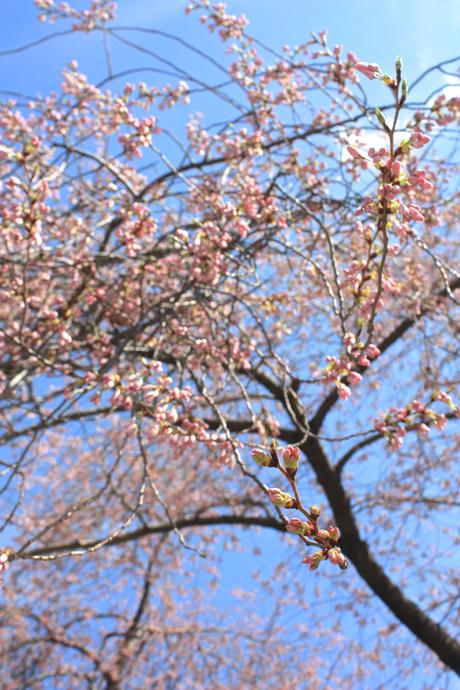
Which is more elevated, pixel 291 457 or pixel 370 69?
pixel 370 69

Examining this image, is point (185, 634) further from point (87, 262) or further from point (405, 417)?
point (405, 417)

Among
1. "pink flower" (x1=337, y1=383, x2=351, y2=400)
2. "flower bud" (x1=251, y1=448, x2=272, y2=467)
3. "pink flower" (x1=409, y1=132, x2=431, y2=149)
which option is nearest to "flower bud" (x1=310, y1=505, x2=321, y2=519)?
"flower bud" (x1=251, y1=448, x2=272, y2=467)

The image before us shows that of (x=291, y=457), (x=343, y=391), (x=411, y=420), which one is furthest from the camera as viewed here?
(x=411, y=420)

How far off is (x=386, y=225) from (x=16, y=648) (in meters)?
7.32

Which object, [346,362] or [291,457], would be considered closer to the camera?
[291,457]

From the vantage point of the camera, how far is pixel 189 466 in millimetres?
7516

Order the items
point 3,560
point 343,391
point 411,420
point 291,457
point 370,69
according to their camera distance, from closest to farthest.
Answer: point 291,457 → point 370,69 → point 3,560 → point 343,391 → point 411,420

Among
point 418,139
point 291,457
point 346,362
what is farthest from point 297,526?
point 346,362

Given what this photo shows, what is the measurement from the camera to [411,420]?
2.39 meters

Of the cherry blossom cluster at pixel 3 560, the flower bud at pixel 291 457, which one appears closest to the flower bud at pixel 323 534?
the flower bud at pixel 291 457

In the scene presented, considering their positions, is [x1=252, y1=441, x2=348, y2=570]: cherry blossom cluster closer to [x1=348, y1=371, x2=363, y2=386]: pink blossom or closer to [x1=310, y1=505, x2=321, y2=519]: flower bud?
[x1=310, y1=505, x2=321, y2=519]: flower bud

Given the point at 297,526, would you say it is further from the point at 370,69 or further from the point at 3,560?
the point at 3,560

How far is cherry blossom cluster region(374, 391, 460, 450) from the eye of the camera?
2.34 m

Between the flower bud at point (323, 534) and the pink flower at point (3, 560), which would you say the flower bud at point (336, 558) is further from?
the pink flower at point (3, 560)
